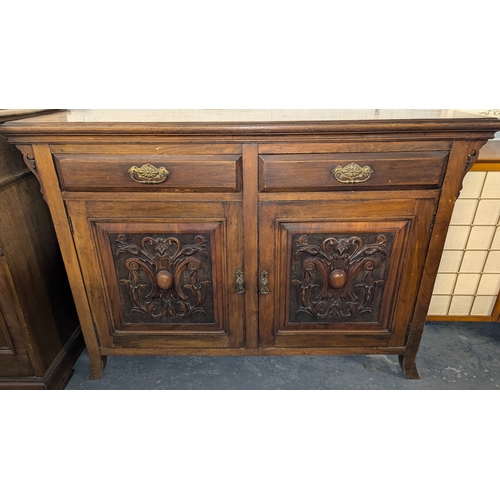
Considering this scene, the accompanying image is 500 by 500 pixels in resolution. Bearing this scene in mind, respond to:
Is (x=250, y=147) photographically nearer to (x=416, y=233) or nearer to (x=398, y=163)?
(x=398, y=163)

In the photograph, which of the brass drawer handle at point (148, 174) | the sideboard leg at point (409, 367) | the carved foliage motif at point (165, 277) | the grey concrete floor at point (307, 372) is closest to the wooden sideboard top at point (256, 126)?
the brass drawer handle at point (148, 174)

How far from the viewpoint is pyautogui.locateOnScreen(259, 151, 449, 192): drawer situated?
128 cm

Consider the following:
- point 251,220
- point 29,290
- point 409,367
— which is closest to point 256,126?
point 251,220

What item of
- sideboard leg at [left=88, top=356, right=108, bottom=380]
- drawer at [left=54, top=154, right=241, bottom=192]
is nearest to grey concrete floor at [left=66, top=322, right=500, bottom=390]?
sideboard leg at [left=88, top=356, right=108, bottom=380]

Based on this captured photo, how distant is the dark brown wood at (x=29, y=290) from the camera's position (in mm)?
1408

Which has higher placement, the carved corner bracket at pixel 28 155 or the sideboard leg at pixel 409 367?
the carved corner bracket at pixel 28 155

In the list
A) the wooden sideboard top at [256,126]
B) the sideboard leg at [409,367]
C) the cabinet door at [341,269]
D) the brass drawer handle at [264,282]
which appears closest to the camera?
the wooden sideboard top at [256,126]

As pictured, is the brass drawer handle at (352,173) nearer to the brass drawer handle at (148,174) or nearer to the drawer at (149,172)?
the drawer at (149,172)

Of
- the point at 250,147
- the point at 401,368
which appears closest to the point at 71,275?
the point at 250,147

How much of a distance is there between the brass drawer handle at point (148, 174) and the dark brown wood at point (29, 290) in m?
0.49

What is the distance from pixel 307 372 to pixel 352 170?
0.98 metres

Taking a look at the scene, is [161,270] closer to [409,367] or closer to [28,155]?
[28,155]

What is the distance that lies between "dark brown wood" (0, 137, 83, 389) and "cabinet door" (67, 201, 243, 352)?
0.77 ft

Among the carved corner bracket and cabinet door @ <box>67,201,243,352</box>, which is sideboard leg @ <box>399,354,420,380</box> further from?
the carved corner bracket
